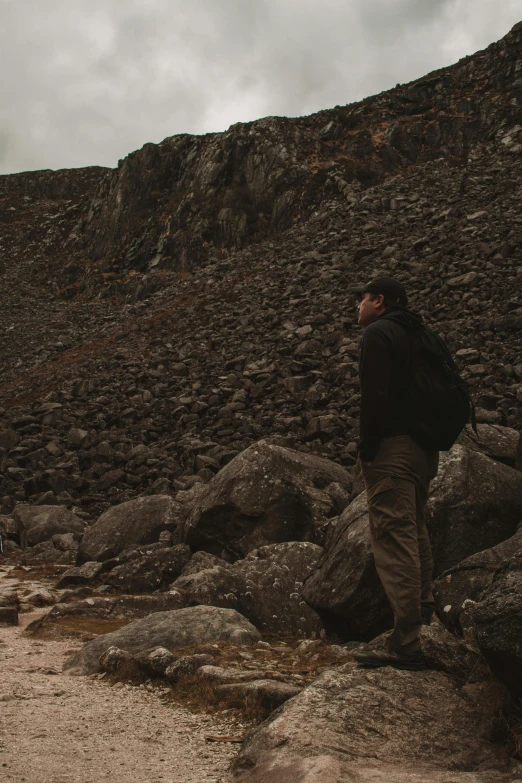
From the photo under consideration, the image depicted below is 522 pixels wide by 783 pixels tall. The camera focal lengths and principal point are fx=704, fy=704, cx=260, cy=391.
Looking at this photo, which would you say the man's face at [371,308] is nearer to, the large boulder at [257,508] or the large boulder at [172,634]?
the large boulder at [172,634]

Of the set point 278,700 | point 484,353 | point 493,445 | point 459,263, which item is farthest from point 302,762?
point 459,263

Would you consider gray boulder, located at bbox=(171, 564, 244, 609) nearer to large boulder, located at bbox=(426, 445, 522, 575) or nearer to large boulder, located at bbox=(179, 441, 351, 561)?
large boulder, located at bbox=(179, 441, 351, 561)

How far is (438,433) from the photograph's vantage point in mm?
4684

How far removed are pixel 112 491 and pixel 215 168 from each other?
126ft

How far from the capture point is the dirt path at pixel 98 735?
347 cm

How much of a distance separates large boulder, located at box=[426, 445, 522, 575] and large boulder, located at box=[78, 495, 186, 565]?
4.95 m

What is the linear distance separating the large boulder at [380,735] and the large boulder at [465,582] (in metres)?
0.96

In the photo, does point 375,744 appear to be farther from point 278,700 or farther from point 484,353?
point 484,353

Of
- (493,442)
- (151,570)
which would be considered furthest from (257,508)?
(493,442)

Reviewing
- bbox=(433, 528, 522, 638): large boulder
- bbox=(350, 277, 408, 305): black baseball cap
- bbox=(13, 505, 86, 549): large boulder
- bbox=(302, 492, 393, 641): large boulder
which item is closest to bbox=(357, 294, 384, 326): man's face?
bbox=(350, 277, 408, 305): black baseball cap

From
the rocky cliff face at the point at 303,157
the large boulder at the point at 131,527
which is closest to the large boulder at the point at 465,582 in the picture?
the large boulder at the point at 131,527

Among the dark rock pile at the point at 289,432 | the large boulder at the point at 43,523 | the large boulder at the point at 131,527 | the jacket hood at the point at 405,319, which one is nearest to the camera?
the dark rock pile at the point at 289,432

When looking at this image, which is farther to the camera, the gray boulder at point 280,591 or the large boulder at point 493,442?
the large boulder at point 493,442

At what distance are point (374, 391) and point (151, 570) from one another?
5.75m
